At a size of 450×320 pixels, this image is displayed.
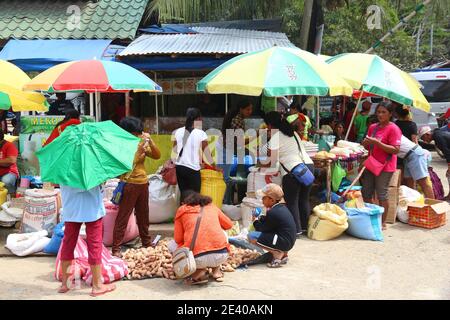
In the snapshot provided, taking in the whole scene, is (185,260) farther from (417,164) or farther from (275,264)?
(417,164)

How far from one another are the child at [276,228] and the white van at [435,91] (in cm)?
1113

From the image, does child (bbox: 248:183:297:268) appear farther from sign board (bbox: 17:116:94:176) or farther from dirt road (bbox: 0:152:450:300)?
sign board (bbox: 17:116:94:176)

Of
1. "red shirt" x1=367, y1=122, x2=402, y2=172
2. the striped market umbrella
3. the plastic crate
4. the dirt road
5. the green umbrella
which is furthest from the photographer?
the plastic crate

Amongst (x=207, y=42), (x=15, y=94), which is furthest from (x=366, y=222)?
(x=207, y=42)

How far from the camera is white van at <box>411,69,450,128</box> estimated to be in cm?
1529

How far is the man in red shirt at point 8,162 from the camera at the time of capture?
722 cm

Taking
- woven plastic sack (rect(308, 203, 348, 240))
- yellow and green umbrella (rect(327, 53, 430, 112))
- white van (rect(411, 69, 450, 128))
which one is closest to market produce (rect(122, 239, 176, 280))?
woven plastic sack (rect(308, 203, 348, 240))

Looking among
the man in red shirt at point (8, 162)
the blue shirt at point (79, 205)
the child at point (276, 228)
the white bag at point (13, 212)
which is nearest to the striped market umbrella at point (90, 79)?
the man in red shirt at point (8, 162)

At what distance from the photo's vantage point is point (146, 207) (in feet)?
19.3

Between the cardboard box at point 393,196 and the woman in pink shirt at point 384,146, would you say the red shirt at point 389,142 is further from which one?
the cardboard box at point 393,196

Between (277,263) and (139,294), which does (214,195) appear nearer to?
(277,263)

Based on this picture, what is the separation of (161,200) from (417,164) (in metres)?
3.89

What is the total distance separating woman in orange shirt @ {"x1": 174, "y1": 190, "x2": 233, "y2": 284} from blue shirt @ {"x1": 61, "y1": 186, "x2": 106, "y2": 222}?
814 mm

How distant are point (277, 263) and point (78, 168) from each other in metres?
2.39
